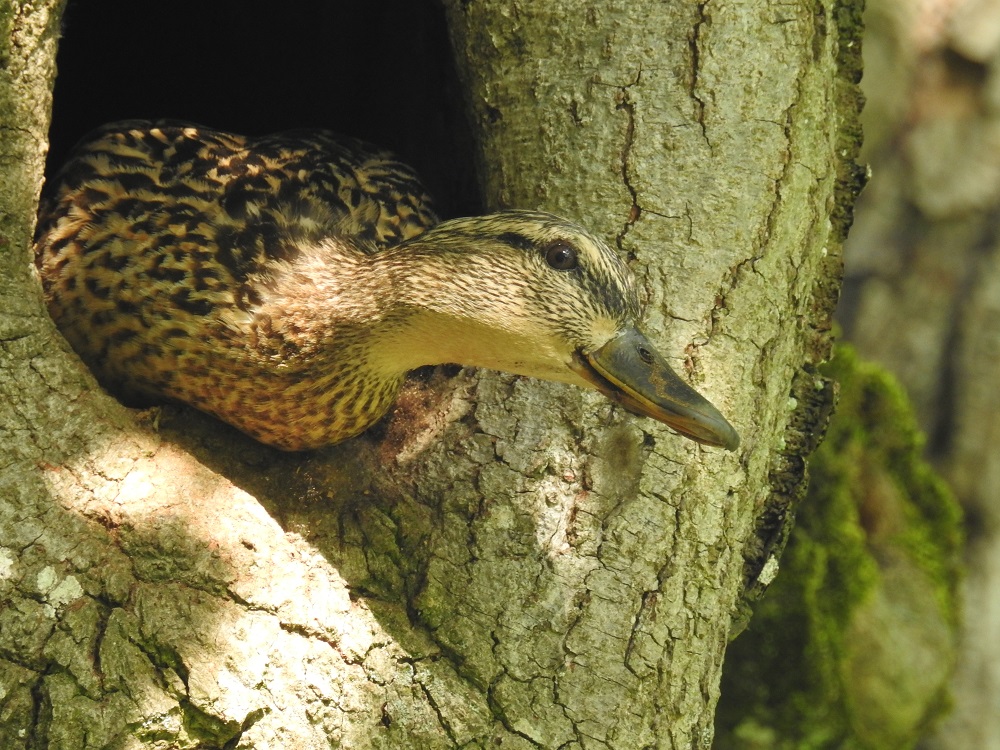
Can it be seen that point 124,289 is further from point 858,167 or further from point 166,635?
point 858,167

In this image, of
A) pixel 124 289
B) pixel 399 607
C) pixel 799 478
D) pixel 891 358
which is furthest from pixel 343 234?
pixel 891 358

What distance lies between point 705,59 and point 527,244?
73 cm

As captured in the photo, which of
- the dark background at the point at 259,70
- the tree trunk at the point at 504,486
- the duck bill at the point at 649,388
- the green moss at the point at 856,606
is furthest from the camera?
the green moss at the point at 856,606

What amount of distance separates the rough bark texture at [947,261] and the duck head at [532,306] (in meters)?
3.84

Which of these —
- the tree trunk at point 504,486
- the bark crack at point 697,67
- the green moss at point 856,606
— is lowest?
the green moss at point 856,606

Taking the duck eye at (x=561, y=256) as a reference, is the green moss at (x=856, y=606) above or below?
below

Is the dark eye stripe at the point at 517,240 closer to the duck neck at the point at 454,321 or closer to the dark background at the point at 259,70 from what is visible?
the duck neck at the point at 454,321

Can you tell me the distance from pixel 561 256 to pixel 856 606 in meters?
2.93

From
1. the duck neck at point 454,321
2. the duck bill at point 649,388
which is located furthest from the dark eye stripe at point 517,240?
the duck bill at point 649,388

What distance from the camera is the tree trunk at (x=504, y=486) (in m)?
2.23

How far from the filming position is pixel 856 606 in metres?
4.80

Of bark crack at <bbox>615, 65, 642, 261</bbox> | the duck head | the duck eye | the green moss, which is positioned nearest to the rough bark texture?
the green moss

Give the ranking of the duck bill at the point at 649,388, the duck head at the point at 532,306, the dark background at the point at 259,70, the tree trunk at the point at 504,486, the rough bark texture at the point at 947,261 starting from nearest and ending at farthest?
the tree trunk at the point at 504,486
the duck bill at the point at 649,388
the duck head at the point at 532,306
the dark background at the point at 259,70
the rough bark texture at the point at 947,261

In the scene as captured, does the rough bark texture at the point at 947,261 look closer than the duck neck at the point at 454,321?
No
